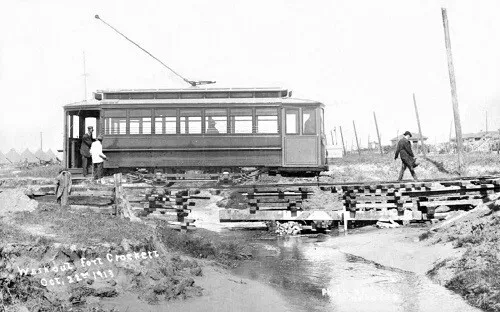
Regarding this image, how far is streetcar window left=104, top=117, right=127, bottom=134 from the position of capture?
15648mm

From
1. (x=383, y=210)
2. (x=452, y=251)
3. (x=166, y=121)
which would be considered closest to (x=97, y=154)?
(x=166, y=121)

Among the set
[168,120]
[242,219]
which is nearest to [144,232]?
[242,219]

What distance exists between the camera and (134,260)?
7.19 meters

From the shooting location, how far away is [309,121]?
15922 millimetres

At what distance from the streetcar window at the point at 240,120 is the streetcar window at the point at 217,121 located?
21cm

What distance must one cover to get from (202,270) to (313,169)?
829 centimetres

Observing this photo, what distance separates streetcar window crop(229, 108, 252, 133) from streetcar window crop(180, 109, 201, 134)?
1.00 m

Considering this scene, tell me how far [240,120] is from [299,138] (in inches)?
73.8

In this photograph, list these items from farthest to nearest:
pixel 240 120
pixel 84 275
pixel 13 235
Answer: pixel 240 120
pixel 13 235
pixel 84 275

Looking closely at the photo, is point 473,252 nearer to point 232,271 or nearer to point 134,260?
point 232,271

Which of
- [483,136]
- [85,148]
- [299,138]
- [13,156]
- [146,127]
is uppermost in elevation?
[483,136]

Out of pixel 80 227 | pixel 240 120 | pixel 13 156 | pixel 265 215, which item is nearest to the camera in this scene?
pixel 80 227

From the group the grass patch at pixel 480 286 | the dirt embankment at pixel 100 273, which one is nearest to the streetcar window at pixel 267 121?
the dirt embankment at pixel 100 273

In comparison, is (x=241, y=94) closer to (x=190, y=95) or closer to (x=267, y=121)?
(x=267, y=121)
